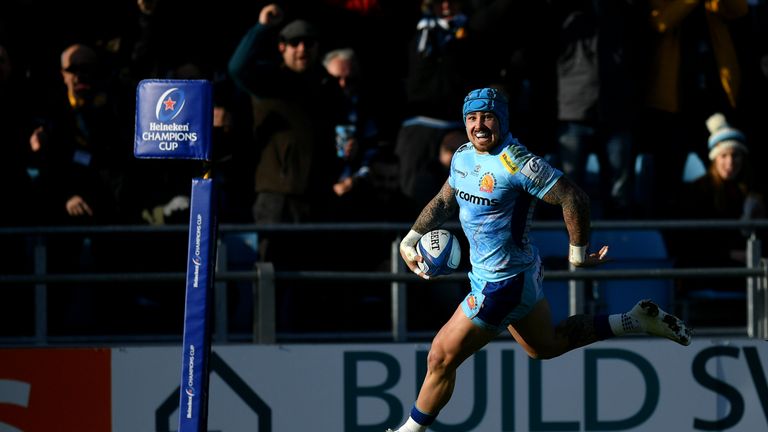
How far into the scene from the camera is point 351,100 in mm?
12180

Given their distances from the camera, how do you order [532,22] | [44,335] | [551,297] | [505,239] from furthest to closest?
[532,22] → [551,297] → [44,335] → [505,239]

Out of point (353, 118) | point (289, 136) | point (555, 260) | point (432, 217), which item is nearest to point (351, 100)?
point (353, 118)

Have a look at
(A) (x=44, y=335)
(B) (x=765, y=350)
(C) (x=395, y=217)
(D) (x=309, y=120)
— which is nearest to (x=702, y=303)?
(B) (x=765, y=350)

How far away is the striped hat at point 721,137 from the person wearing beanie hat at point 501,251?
3265mm

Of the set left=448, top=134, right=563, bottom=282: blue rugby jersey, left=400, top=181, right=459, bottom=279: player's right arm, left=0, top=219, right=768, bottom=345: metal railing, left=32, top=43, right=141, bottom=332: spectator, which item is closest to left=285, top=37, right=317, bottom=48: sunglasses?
left=32, top=43, right=141, bottom=332: spectator

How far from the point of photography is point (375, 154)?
12055mm

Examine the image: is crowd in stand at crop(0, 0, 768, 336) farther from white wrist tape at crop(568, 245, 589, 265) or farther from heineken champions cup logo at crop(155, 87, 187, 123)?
heineken champions cup logo at crop(155, 87, 187, 123)

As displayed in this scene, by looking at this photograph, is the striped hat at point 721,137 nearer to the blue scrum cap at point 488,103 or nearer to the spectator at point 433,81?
the spectator at point 433,81

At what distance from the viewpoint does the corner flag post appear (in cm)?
816

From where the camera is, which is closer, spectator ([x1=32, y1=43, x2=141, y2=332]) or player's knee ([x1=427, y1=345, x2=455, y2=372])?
player's knee ([x1=427, y1=345, x2=455, y2=372])

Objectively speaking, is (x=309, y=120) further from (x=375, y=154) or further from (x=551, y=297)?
(x=551, y=297)

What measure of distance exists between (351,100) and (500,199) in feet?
12.1

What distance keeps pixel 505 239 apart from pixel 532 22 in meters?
3.96

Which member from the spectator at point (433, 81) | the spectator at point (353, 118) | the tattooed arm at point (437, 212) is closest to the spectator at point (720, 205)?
the spectator at point (433, 81)
